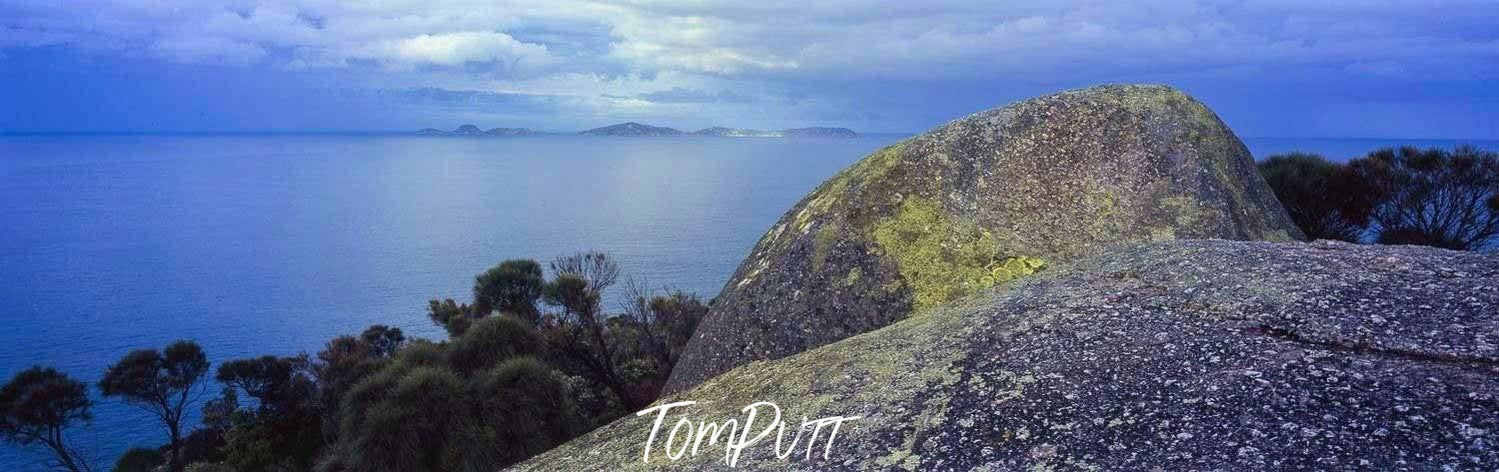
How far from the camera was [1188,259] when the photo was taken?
7.98m

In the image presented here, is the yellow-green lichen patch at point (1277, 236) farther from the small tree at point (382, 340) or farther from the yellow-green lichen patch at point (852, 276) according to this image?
the small tree at point (382, 340)

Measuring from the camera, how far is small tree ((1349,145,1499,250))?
25750 mm

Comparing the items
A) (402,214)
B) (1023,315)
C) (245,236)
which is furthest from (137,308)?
(1023,315)

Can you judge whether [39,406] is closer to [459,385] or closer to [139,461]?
[139,461]

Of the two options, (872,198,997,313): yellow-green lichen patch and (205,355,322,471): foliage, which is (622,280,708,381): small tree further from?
(205,355,322,471): foliage

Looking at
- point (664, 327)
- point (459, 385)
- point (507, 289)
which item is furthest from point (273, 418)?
point (459, 385)

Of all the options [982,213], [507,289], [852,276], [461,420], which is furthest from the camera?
[507,289]

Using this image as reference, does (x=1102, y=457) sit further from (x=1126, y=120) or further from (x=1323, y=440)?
Answer: (x=1126, y=120)

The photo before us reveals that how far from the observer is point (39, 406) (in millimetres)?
32125

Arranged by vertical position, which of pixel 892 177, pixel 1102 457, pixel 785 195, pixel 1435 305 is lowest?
pixel 785 195

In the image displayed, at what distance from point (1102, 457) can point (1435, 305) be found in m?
3.16

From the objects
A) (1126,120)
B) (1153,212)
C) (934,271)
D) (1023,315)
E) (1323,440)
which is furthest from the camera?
(1126,120)

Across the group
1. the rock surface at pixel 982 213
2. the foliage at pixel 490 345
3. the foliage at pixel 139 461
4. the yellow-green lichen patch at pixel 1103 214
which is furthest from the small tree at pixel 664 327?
the foliage at pixel 139 461

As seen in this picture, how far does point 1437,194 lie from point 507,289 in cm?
2755
